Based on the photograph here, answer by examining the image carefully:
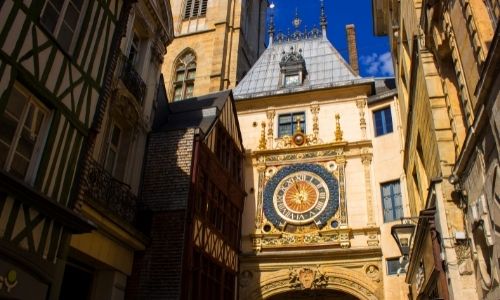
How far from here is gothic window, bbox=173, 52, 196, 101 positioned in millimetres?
24303

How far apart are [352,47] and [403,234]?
13.4 m

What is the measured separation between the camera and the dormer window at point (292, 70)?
60.5 feet

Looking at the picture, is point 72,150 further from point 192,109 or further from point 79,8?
point 192,109

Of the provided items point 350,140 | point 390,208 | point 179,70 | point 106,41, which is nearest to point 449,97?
point 106,41

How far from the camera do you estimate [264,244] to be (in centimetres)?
1496

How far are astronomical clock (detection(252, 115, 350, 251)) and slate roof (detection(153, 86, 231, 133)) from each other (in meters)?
3.12

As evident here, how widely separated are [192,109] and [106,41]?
18.7ft

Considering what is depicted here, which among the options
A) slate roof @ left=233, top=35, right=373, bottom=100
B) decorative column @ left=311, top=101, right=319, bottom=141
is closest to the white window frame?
decorative column @ left=311, top=101, right=319, bottom=141

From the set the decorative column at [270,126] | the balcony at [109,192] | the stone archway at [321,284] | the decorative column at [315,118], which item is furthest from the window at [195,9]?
the balcony at [109,192]

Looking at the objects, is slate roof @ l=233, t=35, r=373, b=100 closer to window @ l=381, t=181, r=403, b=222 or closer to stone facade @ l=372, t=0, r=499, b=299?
window @ l=381, t=181, r=403, b=222

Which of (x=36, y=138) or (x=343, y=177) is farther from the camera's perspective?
(x=343, y=177)

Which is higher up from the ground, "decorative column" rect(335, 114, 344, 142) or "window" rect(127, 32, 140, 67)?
"decorative column" rect(335, 114, 344, 142)

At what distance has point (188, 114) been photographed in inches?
526

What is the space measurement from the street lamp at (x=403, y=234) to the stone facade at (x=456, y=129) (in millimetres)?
201
